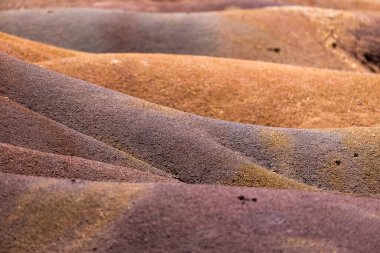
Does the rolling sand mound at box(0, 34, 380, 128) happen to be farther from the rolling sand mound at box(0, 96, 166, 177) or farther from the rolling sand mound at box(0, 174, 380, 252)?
the rolling sand mound at box(0, 174, 380, 252)

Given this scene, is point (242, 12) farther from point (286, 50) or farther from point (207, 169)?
point (207, 169)

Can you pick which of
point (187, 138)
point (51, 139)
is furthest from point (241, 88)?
point (51, 139)

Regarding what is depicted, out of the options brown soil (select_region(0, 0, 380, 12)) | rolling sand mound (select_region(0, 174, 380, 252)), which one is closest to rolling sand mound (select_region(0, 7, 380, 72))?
brown soil (select_region(0, 0, 380, 12))

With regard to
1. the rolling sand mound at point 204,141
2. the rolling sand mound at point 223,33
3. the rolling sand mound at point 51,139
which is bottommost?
the rolling sand mound at point 223,33

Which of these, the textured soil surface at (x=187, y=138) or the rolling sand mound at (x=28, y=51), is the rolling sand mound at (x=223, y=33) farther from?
the rolling sand mound at (x=28, y=51)

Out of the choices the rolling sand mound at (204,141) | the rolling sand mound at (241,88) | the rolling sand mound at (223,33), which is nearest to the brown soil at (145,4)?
the rolling sand mound at (223,33)
